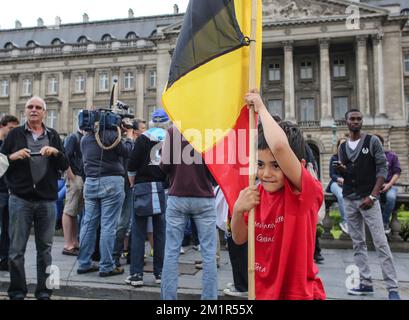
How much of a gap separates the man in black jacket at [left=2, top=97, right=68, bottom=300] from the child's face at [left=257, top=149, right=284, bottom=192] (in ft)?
9.49

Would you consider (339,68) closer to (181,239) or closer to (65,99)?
(65,99)

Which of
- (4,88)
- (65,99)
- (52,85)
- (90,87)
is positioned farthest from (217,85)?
(4,88)

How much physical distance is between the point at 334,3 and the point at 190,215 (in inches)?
1546

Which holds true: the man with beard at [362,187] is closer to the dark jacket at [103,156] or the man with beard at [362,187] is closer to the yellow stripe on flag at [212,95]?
the yellow stripe on flag at [212,95]

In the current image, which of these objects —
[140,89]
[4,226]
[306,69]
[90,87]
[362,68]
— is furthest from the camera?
[90,87]

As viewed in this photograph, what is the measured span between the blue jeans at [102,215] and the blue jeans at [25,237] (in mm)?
900

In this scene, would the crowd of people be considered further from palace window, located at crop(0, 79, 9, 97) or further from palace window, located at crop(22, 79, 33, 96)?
palace window, located at crop(0, 79, 9, 97)

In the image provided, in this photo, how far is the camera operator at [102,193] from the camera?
5.37 m

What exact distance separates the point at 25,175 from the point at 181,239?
185cm

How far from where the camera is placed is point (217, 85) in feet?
9.21

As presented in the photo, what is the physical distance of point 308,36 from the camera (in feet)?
126

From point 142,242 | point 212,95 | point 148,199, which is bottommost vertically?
point 142,242

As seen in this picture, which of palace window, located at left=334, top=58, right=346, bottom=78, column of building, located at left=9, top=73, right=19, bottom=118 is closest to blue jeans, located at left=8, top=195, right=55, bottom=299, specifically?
palace window, located at left=334, top=58, right=346, bottom=78

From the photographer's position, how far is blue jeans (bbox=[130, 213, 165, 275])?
499cm
